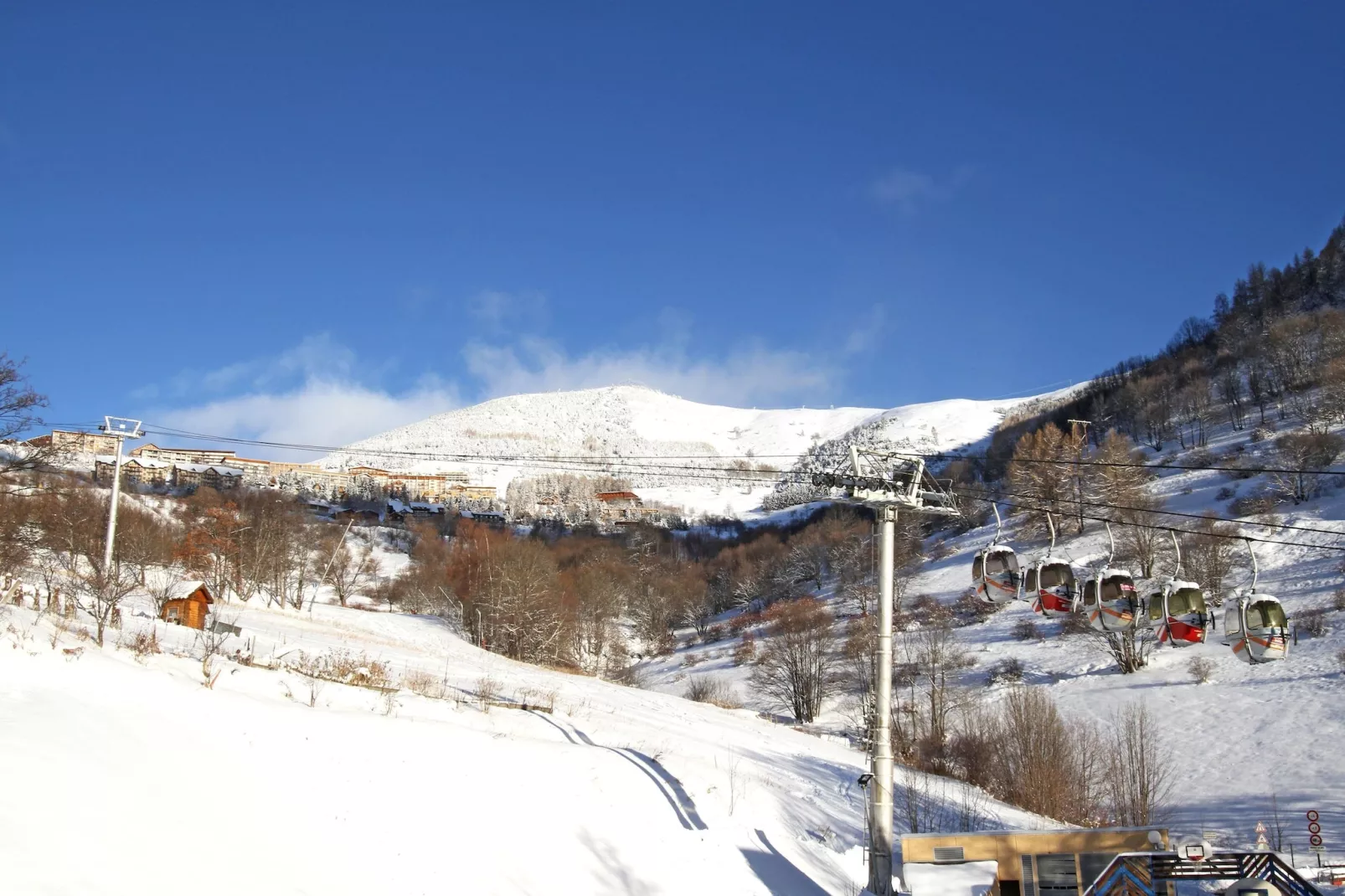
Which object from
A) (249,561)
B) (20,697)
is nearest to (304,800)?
(20,697)

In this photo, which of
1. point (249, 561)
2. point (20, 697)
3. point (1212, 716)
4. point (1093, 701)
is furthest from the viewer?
point (249, 561)

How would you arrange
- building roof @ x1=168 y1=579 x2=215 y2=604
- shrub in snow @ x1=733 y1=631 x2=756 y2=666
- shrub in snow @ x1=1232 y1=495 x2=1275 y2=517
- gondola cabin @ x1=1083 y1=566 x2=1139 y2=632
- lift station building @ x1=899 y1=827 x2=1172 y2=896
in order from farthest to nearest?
shrub in snow @ x1=733 y1=631 x2=756 y2=666, shrub in snow @ x1=1232 y1=495 x2=1275 y2=517, building roof @ x1=168 y1=579 x2=215 y2=604, gondola cabin @ x1=1083 y1=566 x2=1139 y2=632, lift station building @ x1=899 y1=827 x2=1172 y2=896

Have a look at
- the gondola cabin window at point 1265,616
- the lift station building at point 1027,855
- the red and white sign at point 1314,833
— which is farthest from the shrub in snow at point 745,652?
the lift station building at point 1027,855

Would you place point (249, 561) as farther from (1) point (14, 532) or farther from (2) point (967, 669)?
(2) point (967, 669)

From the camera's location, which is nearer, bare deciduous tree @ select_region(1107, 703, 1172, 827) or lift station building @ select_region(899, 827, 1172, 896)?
lift station building @ select_region(899, 827, 1172, 896)

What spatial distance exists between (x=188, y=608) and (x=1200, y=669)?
4649 centimetres

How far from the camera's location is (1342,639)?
140 feet

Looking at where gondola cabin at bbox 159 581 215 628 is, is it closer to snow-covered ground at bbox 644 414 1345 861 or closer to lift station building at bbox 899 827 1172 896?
lift station building at bbox 899 827 1172 896

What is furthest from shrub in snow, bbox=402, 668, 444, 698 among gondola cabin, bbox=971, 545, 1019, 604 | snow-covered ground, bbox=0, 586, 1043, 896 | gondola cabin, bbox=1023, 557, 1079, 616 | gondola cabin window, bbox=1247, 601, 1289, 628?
gondola cabin window, bbox=1247, 601, 1289, 628

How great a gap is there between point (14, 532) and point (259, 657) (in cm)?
1164

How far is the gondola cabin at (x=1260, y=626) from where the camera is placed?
55.5 ft

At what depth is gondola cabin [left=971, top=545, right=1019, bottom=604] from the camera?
60.0 feet

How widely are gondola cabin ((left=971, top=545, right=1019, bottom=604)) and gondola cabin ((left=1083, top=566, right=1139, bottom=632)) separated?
1.49m

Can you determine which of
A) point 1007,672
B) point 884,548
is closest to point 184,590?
point 884,548
